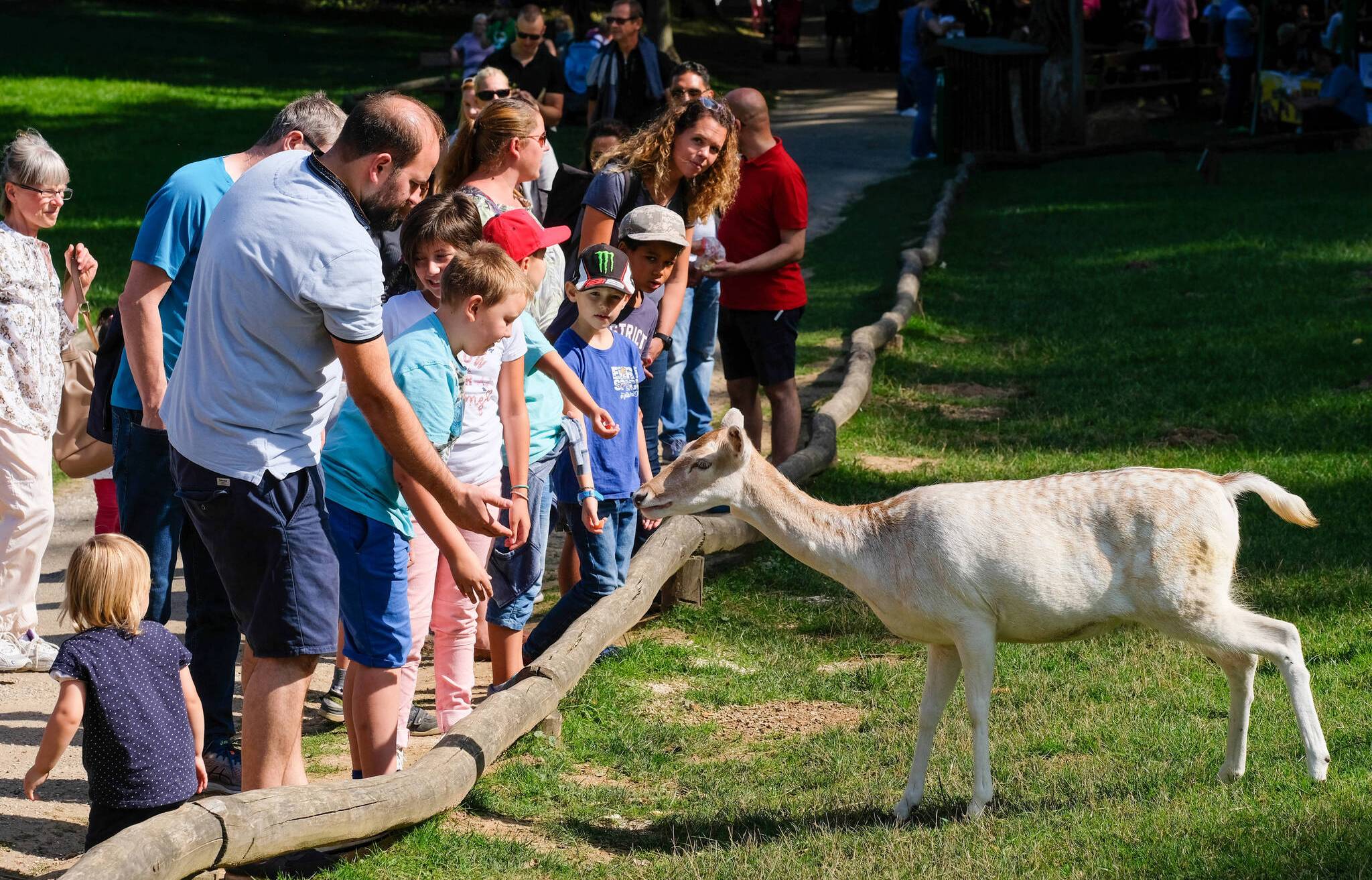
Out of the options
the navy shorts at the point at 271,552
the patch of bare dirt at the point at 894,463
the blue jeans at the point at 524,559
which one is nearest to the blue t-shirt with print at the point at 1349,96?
the patch of bare dirt at the point at 894,463

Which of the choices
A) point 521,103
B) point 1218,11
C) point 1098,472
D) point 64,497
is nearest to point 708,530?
point 521,103

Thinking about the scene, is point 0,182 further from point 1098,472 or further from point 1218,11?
point 1218,11

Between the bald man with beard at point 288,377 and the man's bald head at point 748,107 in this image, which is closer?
the bald man with beard at point 288,377

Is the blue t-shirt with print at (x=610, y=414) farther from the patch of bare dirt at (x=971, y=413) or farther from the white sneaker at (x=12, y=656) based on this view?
the patch of bare dirt at (x=971, y=413)

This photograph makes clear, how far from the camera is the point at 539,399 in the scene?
6.14m

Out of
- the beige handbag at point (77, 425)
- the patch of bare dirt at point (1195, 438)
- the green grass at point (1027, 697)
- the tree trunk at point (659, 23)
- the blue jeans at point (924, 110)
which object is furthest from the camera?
the tree trunk at point (659, 23)

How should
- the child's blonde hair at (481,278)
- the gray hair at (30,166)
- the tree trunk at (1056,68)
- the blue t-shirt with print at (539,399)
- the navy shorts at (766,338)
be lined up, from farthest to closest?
1. the tree trunk at (1056,68)
2. the navy shorts at (766,338)
3. the gray hair at (30,166)
4. the blue t-shirt with print at (539,399)
5. the child's blonde hair at (481,278)

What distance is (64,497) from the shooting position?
970 cm

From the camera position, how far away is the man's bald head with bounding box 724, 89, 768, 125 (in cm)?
862

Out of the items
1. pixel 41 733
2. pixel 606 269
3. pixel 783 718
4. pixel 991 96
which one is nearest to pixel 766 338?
pixel 606 269

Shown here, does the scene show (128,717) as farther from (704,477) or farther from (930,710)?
(930,710)

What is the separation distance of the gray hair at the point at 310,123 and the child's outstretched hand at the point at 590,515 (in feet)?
5.85

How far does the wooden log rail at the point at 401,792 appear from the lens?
403 centimetres

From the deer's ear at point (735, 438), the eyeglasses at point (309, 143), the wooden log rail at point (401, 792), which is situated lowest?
the wooden log rail at point (401, 792)
